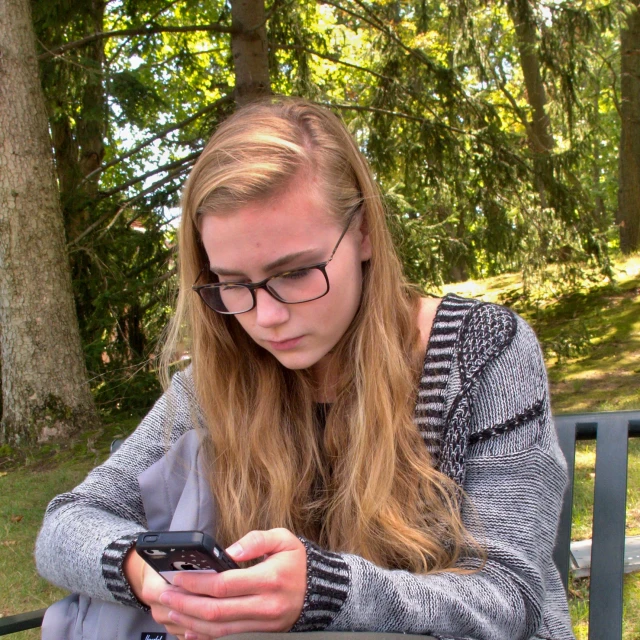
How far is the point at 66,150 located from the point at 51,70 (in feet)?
5.49

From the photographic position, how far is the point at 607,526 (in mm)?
1826

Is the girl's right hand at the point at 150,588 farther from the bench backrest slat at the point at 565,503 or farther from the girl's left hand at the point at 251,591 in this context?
the bench backrest slat at the point at 565,503

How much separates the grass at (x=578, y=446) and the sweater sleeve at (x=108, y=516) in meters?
1.91

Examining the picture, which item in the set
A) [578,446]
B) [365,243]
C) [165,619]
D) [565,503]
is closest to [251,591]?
[165,619]

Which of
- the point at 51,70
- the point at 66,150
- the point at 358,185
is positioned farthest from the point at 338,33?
the point at 358,185

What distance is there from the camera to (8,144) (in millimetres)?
5527

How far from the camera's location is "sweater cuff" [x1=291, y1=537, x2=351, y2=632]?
1359 millimetres

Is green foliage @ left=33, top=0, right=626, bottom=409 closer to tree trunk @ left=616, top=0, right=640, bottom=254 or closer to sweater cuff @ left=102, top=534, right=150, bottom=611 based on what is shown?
tree trunk @ left=616, top=0, right=640, bottom=254

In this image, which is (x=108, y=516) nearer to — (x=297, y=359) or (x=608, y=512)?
(x=297, y=359)

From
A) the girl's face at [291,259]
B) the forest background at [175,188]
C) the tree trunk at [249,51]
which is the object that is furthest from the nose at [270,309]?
the tree trunk at [249,51]

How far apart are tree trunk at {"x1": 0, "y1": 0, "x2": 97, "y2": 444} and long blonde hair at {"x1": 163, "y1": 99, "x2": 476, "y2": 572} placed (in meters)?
3.97

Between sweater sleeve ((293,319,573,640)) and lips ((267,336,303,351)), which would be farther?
lips ((267,336,303,351))

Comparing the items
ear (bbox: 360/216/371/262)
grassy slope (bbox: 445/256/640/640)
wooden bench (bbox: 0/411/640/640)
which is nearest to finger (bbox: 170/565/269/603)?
wooden bench (bbox: 0/411/640/640)

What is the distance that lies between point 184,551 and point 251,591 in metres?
0.14
